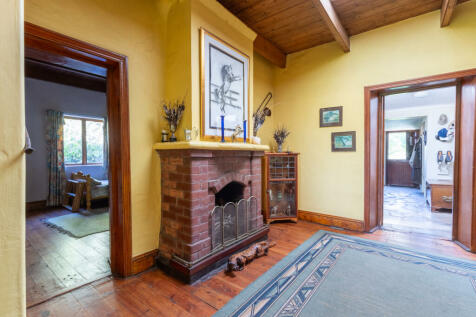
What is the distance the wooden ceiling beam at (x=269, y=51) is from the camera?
3117 millimetres

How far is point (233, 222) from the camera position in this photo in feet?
7.73

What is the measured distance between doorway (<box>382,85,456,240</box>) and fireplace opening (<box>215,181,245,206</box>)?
2.32m

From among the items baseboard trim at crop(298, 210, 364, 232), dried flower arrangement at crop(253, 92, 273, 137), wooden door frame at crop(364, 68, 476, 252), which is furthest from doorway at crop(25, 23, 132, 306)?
wooden door frame at crop(364, 68, 476, 252)

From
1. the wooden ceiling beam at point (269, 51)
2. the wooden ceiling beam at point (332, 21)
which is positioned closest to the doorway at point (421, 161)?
the wooden ceiling beam at point (332, 21)

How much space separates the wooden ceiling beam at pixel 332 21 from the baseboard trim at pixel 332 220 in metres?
2.50

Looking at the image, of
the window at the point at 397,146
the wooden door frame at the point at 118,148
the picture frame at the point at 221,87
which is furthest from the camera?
the window at the point at 397,146

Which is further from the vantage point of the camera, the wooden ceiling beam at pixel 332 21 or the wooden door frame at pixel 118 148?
the wooden ceiling beam at pixel 332 21

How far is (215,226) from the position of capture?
2.13m

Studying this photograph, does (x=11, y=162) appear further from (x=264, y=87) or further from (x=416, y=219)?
(x=416, y=219)

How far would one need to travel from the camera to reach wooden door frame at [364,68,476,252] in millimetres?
2582

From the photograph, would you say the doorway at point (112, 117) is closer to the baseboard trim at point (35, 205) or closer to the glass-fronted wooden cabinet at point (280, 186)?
the glass-fronted wooden cabinet at point (280, 186)

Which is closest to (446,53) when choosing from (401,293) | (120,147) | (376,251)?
(376,251)

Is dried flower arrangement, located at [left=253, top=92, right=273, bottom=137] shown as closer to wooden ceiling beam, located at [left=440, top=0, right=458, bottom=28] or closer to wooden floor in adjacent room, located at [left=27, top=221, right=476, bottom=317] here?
wooden floor in adjacent room, located at [left=27, top=221, right=476, bottom=317]

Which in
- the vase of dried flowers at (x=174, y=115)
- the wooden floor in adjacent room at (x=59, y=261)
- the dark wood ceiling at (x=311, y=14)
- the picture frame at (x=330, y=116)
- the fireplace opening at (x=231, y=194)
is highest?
the dark wood ceiling at (x=311, y=14)
